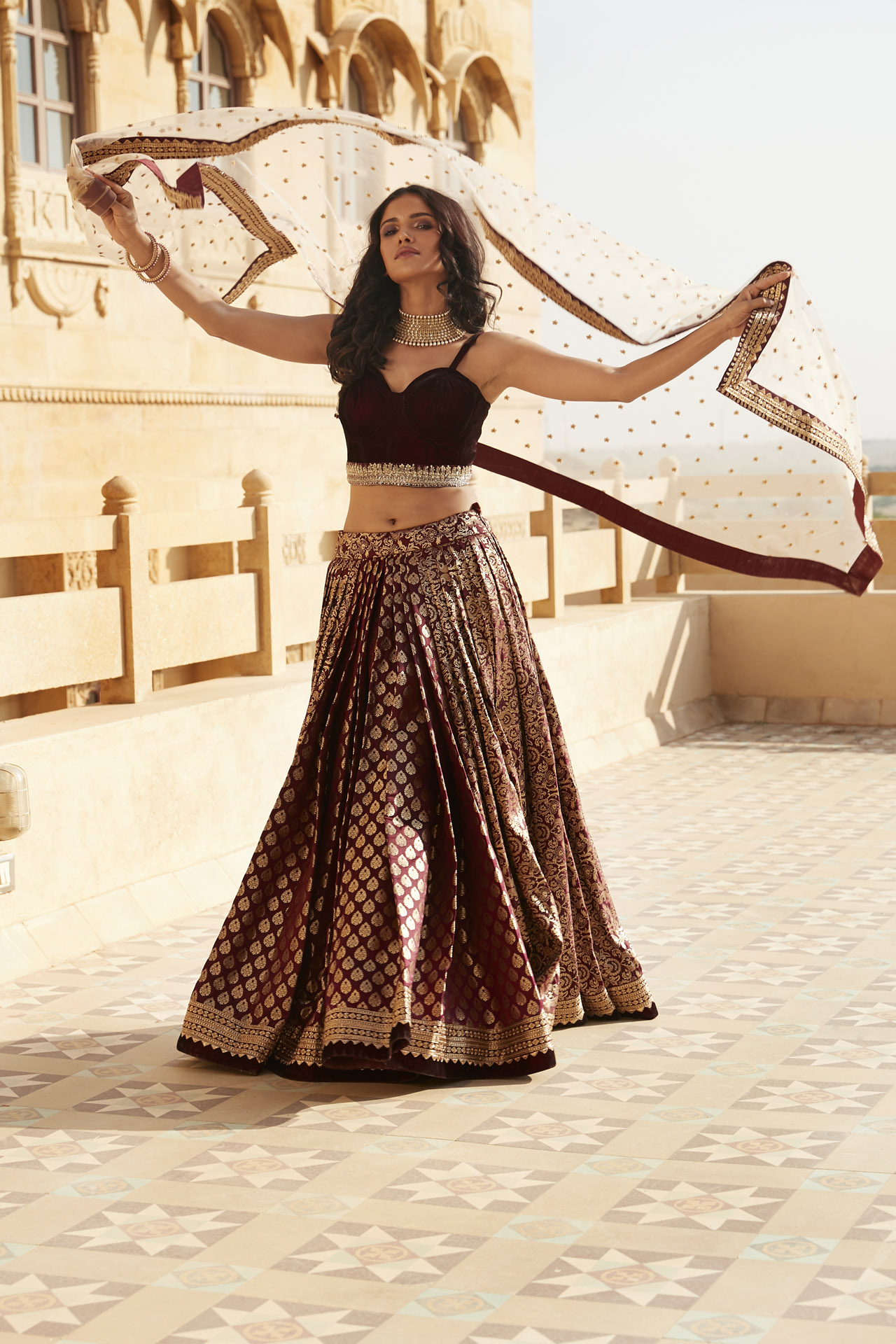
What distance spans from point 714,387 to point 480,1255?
230 cm

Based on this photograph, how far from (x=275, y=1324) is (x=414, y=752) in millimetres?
1590

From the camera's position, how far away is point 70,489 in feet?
26.5

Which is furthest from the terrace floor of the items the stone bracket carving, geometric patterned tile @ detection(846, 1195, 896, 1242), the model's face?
the stone bracket carving

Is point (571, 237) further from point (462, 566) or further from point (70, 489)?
point (70, 489)

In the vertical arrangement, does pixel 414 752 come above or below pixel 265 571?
below

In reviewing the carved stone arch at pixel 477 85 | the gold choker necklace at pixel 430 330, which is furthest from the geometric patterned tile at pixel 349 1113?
the carved stone arch at pixel 477 85

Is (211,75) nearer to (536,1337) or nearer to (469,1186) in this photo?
(469,1186)

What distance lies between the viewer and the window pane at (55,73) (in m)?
8.19

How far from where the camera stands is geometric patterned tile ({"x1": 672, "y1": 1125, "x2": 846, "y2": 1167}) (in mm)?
3338

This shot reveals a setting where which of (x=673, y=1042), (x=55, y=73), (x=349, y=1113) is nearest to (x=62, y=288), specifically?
(x=55, y=73)

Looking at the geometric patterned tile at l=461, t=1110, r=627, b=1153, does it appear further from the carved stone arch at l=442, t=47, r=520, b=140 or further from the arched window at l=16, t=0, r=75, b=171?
the carved stone arch at l=442, t=47, r=520, b=140

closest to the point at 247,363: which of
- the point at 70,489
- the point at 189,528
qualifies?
the point at 70,489

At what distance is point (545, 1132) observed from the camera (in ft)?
11.6

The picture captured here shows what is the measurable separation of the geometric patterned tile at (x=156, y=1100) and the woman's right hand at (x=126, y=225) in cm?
200
